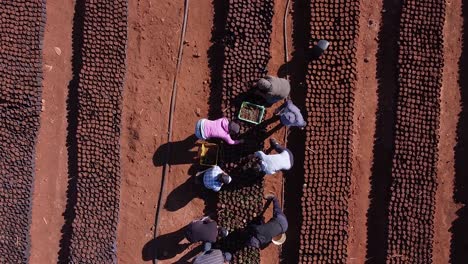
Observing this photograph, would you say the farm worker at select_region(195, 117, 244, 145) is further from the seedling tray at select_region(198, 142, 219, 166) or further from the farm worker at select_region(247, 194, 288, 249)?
the farm worker at select_region(247, 194, 288, 249)

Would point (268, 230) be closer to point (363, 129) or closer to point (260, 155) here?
point (260, 155)

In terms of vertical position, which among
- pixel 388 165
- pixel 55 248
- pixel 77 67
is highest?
pixel 77 67

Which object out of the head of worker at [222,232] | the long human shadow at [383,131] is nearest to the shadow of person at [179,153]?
the head of worker at [222,232]

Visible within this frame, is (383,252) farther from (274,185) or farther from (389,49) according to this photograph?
(389,49)

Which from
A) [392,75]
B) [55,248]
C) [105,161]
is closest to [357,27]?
[392,75]

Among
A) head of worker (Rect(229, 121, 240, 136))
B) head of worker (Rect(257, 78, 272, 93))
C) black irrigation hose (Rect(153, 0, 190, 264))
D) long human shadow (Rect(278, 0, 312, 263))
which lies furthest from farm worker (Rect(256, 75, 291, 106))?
black irrigation hose (Rect(153, 0, 190, 264))

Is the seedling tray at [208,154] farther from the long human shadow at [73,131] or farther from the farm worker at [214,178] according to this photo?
the long human shadow at [73,131]
